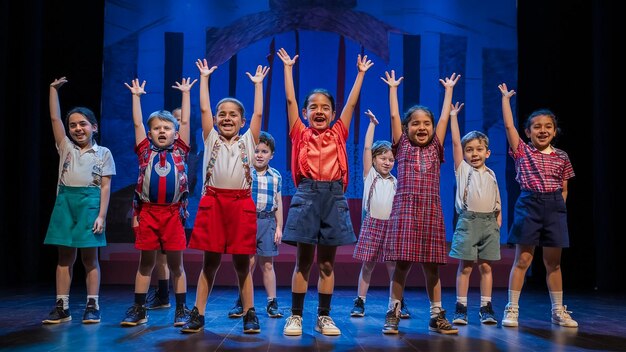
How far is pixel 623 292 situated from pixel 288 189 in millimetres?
3819

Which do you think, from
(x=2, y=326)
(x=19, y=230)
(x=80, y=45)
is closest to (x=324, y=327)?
(x=2, y=326)

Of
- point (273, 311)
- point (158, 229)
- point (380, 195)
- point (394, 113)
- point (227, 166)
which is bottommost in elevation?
point (273, 311)

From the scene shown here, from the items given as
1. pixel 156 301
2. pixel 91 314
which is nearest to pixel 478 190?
pixel 156 301

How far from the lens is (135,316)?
3459 mm

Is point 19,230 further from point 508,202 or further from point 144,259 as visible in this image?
point 508,202

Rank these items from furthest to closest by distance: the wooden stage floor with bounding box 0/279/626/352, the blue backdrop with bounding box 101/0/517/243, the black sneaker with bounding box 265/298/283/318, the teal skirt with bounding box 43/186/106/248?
the blue backdrop with bounding box 101/0/517/243 < the black sneaker with bounding box 265/298/283/318 < the teal skirt with bounding box 43/186/106/248 < the wooden stage floor with bounding box 0/279/626/352

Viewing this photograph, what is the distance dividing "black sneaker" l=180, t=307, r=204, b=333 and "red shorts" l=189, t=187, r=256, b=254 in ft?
1.27

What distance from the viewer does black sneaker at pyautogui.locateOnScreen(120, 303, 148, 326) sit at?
3410mm

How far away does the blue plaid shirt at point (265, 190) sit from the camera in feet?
13.9

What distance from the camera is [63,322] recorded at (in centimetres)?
354

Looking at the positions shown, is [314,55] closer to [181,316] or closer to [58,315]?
[181,316]

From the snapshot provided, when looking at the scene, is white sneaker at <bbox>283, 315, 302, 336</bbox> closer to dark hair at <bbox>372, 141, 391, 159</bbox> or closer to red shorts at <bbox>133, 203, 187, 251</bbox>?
red shorts at <bbox>133, 203, 187, 251</bbox>

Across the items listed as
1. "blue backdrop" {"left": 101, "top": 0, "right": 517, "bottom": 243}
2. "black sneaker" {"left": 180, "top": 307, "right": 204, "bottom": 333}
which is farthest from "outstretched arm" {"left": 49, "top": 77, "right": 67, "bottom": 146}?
"blue backdrop" {"left": 101, "top": 0, "right": 517, "bottom": 243}

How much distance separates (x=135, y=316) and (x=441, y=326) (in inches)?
72.9
